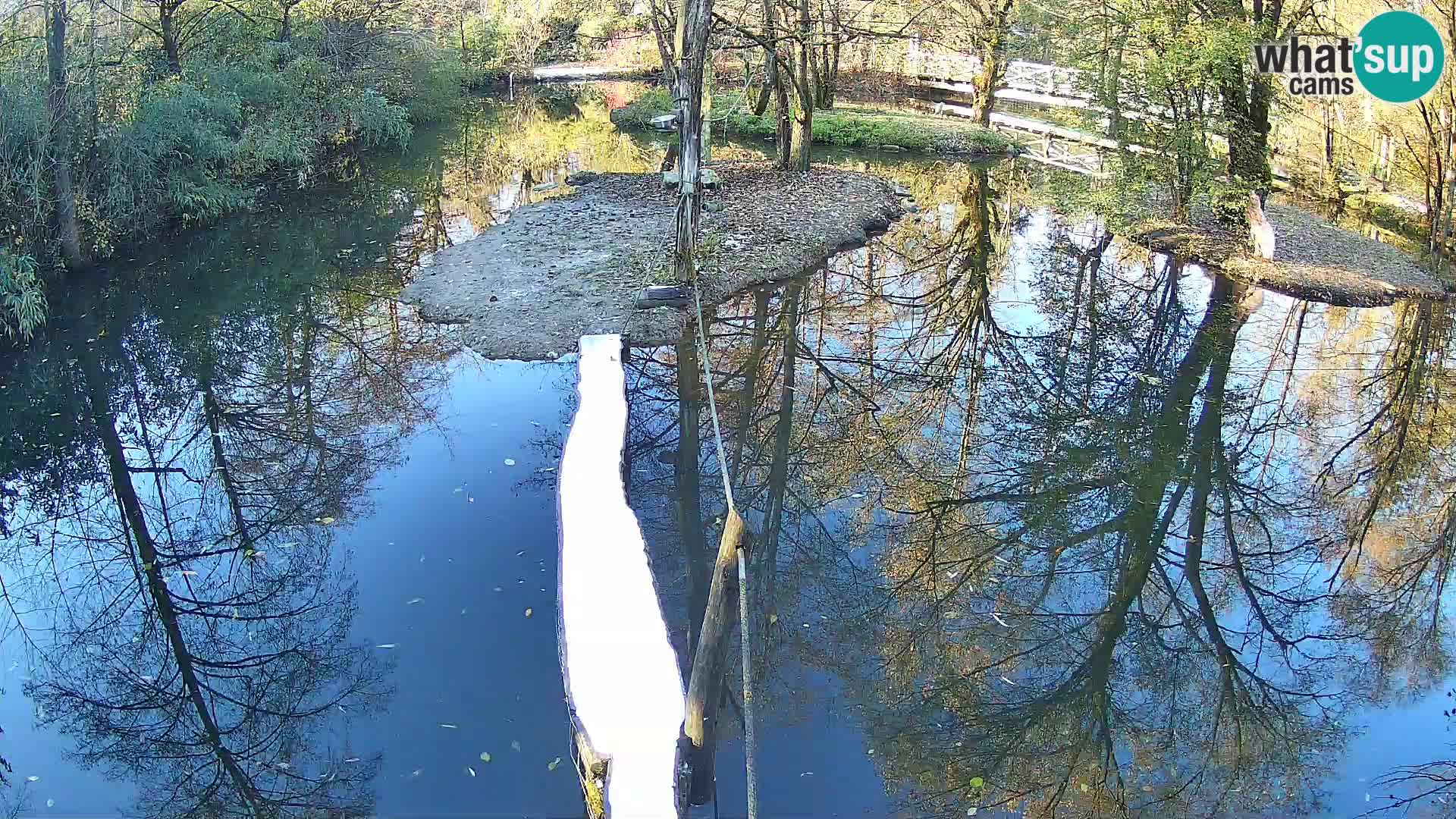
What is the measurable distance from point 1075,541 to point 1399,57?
10.6 metres

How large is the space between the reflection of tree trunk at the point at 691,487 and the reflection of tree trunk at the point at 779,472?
393mm

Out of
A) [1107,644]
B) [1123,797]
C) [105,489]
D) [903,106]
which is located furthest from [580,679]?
[903,106]

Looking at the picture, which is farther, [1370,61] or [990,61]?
[990,61]

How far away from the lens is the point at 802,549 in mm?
6734

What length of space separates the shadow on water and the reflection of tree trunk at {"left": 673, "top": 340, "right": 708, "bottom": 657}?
0.03 meters

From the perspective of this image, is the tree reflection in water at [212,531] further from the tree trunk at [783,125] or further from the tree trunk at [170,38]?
the tree trunk at [783,125]

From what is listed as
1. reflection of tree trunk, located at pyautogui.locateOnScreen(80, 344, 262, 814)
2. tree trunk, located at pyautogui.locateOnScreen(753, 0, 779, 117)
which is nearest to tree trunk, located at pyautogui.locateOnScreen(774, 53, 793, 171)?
tree trunk, located at pyautogui.locateOnScreen(753, 0, 779, 117)

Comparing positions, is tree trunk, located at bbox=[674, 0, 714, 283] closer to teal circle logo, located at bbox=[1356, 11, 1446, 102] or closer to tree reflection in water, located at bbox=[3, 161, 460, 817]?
tree reflection in water, located at bbox=[3, 161, 460, 817]

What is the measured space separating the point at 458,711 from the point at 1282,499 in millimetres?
6113

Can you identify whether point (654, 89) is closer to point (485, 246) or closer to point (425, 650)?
point (485, 246)

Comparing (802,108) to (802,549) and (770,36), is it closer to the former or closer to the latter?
(770,36)

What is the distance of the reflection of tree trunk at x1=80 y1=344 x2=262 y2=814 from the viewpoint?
485 cm

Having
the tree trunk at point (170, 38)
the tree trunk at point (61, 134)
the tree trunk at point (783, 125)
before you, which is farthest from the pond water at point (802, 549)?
the tree trunk at point (783, 125)

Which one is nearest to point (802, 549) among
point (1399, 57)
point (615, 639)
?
point (615, 639)
